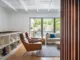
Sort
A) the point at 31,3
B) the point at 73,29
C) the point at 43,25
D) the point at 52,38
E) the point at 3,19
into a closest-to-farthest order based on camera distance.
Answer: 1. the point at 73,29
2. the point at 31,3
3. the point at 52,38
4. the point at 3,19
5. the point at 43,25

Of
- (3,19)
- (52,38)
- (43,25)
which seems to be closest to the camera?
(52,38)

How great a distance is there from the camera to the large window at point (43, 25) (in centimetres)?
1091

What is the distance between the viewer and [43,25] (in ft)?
36.0

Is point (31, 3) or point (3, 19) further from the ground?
point (31, 3)

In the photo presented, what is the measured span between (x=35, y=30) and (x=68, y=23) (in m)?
8.54

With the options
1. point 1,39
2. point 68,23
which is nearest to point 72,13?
point 68,23

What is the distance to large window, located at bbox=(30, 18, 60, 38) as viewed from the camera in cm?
1091

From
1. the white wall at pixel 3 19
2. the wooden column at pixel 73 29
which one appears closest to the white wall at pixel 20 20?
the white wall at pixel 3 19

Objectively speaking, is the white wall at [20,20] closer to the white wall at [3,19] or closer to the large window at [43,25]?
the large window at [43,25]

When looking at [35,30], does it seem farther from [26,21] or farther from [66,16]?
[66,16]

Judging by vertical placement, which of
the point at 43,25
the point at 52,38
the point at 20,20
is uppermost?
the point at 20,20

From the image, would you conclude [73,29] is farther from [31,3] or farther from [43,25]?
[43,25]

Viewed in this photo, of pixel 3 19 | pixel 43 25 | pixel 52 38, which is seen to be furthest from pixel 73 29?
pixel 43 25

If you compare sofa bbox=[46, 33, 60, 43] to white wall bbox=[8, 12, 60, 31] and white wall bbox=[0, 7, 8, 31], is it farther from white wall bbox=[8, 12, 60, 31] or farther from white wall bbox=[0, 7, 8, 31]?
white wall bbox=[0, 7, 8, 31]
